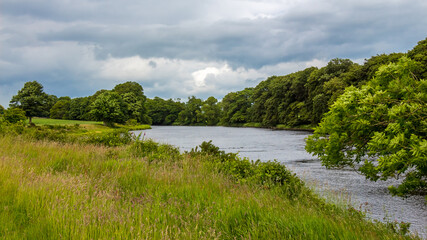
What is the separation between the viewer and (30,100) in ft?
239

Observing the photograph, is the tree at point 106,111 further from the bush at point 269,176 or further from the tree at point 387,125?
the bush at point 269,176

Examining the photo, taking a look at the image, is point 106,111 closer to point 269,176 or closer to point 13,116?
point 13,116

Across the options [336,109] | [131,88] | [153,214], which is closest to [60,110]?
[131,88]

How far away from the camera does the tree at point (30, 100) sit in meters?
72.4

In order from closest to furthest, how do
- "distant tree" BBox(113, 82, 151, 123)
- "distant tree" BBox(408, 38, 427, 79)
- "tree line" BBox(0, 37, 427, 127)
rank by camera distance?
"distant tree" BBox(408, 38, 427, 79)
"tree line" BBox(0, 37, 427, 127)
"distant tree" BBox(113, 82, 151, 123)

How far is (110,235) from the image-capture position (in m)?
3.67

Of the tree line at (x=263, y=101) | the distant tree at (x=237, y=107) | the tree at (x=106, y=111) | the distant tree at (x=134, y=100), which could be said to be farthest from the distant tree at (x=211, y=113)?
the tree at (x=106, y=111)

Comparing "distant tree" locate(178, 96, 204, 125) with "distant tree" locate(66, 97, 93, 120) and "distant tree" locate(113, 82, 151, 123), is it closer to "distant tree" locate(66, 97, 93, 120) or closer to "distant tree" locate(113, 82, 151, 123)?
"distant tree" locate(113, 82, 151, 123)

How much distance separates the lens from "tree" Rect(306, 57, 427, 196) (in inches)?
346

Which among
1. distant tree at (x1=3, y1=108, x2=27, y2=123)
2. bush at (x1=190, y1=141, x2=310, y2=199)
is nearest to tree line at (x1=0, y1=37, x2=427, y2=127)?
bush at (x1=190, y1=141, x2=310, y2=199)

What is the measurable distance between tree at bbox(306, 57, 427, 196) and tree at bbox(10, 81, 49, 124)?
79.1 metres

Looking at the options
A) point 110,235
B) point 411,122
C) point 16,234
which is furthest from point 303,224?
point 411,122

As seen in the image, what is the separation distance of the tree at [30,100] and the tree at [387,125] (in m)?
79.1

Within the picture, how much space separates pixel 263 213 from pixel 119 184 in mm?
3796
